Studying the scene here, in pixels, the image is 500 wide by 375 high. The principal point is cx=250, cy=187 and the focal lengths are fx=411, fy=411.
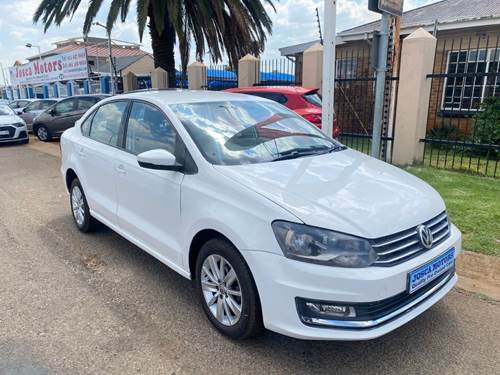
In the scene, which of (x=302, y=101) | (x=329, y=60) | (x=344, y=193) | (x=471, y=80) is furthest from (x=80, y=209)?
(x=471, y=80)

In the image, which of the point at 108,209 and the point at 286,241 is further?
the point at 108,209

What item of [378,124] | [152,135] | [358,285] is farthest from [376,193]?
[378,124]

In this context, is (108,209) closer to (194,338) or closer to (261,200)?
(194,338)

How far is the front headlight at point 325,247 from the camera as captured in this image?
2326mm

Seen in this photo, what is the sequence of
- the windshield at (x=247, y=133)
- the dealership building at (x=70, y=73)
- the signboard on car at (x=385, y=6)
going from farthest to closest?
the dealership building at (x=70, y=73), the signboard on car at (x=385, y=6), the windshield at (x=247, y=133)

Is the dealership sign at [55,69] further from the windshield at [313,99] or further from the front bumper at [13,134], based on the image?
the windshield at [313,99]

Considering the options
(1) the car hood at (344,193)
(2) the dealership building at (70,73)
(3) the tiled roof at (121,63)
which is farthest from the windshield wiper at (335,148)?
(3) the tiled roof at (121,63)

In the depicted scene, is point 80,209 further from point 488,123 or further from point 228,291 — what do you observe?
point 488,123

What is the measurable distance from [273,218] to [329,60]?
3725mm

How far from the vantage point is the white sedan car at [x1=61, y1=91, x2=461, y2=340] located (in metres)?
2.34

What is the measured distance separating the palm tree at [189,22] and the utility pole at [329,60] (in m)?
7.16

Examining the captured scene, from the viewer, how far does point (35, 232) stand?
5.09m

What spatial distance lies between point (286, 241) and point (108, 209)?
7.98ft

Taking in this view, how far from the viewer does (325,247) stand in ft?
7.68
